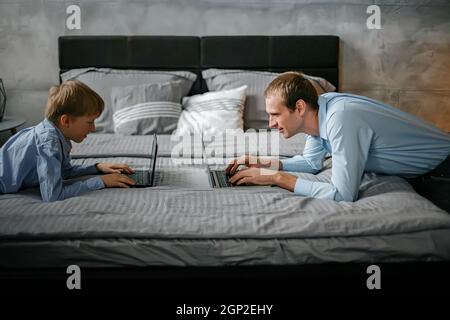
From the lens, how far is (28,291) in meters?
1.85

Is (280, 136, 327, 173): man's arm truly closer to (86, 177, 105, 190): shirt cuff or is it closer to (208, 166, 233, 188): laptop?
(208, 166, 233, 188): laptop

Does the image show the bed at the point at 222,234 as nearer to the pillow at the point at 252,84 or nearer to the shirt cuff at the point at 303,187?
the shirt cuff at the point at 303,187

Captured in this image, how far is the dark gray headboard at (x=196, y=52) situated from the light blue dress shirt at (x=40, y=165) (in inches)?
71.0

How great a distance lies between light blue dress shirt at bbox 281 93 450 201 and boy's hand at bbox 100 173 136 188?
0.64m

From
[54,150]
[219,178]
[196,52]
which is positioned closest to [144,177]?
[219,178]

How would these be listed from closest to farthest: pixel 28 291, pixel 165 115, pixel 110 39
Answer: pixel 28 291 < pixel 165 115 < pixel 110 39

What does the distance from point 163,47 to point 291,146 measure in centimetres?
136

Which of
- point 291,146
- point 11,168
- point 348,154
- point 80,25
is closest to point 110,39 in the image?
point 80,25

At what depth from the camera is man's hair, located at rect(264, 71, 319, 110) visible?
222 cm

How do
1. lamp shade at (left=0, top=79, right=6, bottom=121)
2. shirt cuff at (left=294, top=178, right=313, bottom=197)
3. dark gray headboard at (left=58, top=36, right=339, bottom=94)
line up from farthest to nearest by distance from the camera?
dark gray headboard at (left=58, top=36, right=339, bottom=94), lamp shade at (left=0, top=79, right=6, bottom=121), shirt cuff at (left=294, top=178, right=313, bottom=197)

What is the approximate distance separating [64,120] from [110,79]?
1.63m

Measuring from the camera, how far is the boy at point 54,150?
2.12 m

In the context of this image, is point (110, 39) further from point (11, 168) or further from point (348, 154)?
point (348, 154)

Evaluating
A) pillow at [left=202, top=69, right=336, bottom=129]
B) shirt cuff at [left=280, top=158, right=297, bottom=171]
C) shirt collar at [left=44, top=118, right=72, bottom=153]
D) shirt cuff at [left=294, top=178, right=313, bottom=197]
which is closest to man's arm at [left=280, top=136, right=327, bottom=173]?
shirt cuff at [left=280, top=158, right=297, bottom=171]
